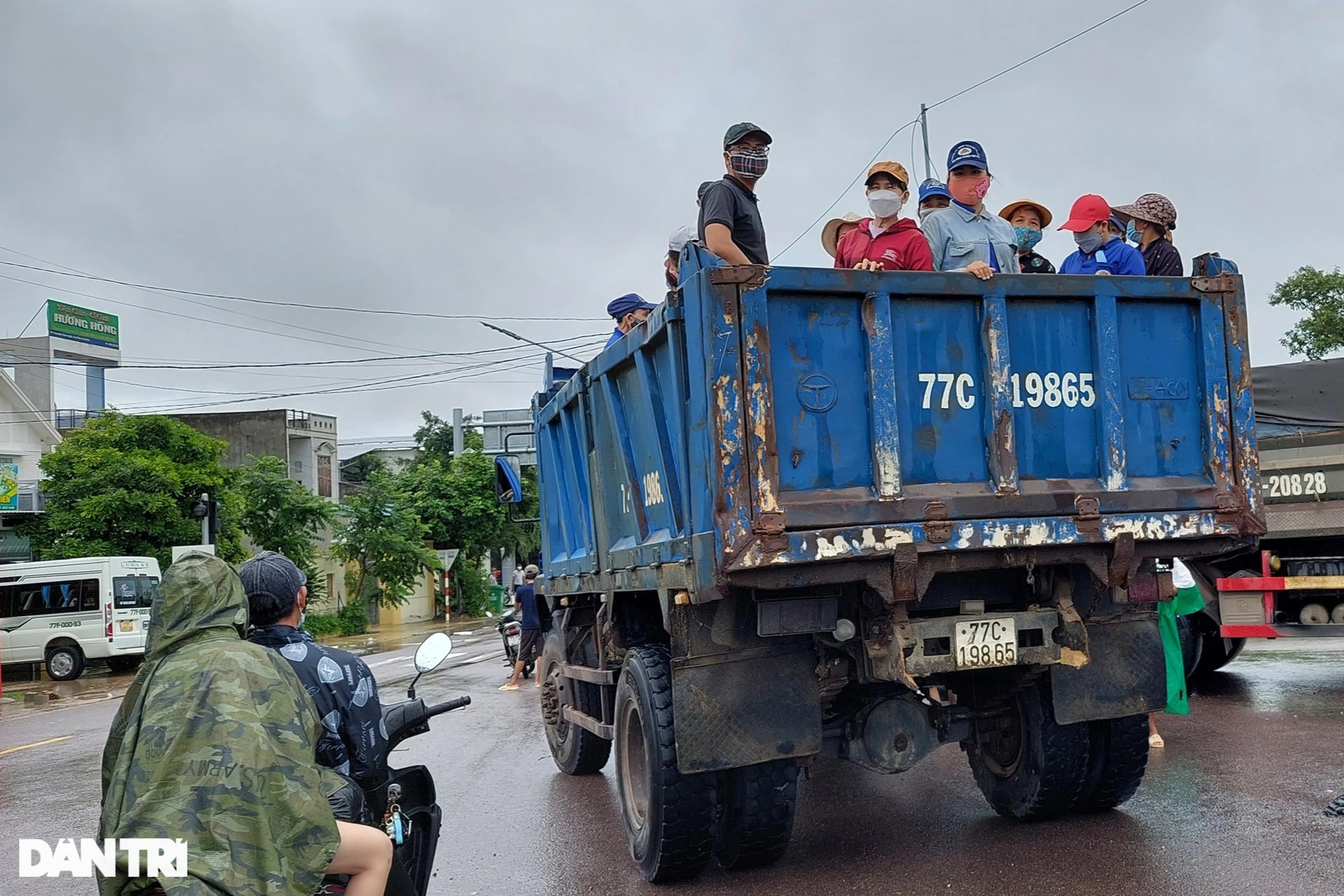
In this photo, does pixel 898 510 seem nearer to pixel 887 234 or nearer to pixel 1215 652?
pixel 887 234

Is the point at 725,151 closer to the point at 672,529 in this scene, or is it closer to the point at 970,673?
the point at 672,529

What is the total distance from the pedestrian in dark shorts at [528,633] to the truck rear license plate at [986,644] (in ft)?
26.9

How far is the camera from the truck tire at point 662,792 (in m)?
5.24

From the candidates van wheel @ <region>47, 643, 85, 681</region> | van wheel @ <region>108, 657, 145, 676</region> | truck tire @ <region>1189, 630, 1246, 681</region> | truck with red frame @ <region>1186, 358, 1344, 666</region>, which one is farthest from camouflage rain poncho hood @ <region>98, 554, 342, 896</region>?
van wheel @ <region>108, 657, 145, 676</region>

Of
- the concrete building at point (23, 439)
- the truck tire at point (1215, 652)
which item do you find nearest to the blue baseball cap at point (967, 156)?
the truck tire at point (1215, 652)

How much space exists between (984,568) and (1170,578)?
106 centimetres

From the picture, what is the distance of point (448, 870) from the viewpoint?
598 cm

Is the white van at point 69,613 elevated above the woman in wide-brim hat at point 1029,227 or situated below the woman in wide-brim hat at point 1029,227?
below

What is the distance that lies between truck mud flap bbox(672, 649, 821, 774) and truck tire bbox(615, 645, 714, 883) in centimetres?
28

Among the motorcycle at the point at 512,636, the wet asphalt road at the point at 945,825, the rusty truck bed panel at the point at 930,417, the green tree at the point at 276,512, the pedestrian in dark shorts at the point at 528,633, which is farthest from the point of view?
the green tree at the point at 276,512

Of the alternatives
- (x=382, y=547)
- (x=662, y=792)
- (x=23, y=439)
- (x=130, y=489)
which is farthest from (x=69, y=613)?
(x=23, y=439)

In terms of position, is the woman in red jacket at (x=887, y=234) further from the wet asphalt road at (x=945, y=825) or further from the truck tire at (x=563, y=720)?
the truck tire at (x=563, y=720)

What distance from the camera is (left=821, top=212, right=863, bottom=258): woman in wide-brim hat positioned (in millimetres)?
6961

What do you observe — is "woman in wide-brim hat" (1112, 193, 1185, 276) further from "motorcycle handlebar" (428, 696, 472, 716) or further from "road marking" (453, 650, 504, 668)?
"road marking" (453, 650, 504, 668)
